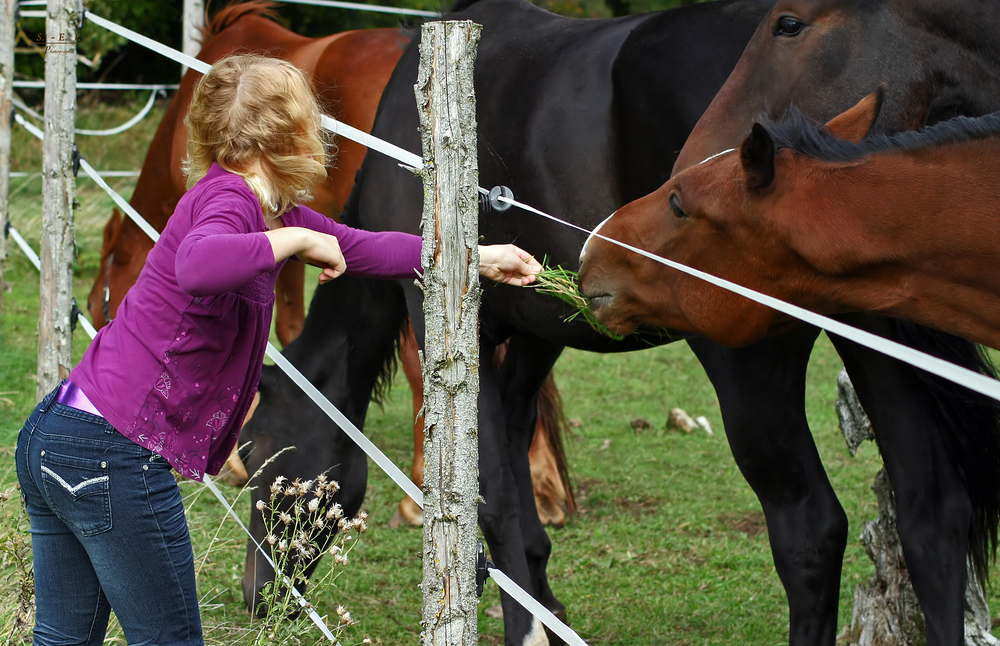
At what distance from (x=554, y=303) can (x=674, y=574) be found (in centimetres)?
165

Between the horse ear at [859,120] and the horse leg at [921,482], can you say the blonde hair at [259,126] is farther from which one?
the horse leg at [921,482]

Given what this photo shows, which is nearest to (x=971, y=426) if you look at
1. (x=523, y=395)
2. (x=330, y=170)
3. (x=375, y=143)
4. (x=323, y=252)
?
(x=523, y=395)

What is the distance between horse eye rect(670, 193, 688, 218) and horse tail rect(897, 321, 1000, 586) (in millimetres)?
963

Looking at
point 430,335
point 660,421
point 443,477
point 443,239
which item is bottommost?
point 660,421

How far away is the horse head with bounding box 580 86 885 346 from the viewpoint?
201cm

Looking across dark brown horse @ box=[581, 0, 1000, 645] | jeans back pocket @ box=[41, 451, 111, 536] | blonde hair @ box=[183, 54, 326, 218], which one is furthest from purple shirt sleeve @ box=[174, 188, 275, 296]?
dark brown horse @ box=[581, 0, 1000, 645]

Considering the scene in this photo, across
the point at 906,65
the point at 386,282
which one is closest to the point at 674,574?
the point at 386,282

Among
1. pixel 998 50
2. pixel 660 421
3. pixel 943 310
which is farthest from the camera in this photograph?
pixel 660 421

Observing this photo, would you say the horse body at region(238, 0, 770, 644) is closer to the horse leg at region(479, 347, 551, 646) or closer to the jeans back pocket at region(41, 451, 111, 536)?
the horse leg at region(479, 347, 551, 646)

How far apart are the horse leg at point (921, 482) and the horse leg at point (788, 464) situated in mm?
178

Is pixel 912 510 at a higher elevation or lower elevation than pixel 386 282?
lower

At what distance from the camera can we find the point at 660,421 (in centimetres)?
636

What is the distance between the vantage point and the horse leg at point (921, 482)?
279 centimetres

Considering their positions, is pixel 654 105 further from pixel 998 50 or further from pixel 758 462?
pixel 758 462
